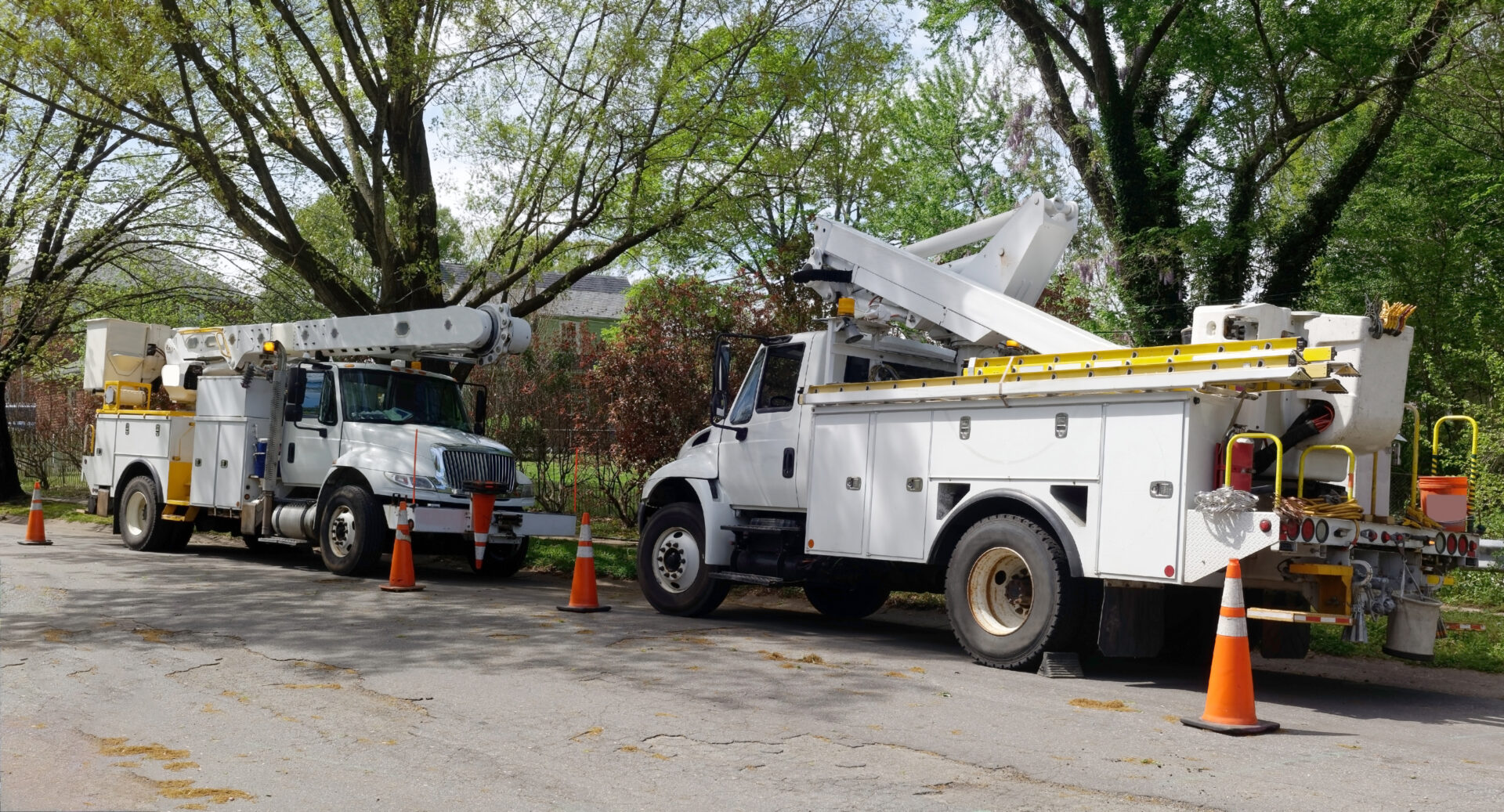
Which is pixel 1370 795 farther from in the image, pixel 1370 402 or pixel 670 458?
pixel 670 458

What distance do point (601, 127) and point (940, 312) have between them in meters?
7.88

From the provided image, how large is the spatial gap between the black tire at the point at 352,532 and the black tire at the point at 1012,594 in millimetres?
7471

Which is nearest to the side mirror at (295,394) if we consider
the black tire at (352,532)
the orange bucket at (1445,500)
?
the black tire at (352,532)

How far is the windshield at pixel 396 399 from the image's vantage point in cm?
1557

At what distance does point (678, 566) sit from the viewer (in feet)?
39.9

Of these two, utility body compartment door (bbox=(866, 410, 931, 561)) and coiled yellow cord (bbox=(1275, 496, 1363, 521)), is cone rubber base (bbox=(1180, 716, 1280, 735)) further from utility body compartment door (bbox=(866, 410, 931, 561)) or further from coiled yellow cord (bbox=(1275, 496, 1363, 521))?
utility body compartment door (bbox=(866, 410, 931, 561))

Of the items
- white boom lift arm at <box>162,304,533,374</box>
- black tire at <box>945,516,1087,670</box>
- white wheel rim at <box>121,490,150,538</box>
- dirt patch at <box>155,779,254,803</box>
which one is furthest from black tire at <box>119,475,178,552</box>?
dirt patch at <box>155,779,254,803</box>

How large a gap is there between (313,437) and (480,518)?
2827mm

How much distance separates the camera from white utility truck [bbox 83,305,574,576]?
48.1 ft

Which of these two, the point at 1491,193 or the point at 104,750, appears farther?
the point at 1491,193

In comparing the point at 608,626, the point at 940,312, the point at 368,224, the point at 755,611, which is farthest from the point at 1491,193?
the point at 368,224

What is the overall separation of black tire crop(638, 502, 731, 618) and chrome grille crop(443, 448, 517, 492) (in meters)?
3.13

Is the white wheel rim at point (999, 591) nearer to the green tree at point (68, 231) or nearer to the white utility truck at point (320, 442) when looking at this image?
the white utility truck at point (320, 442)

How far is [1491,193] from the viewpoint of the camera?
18.4 m
